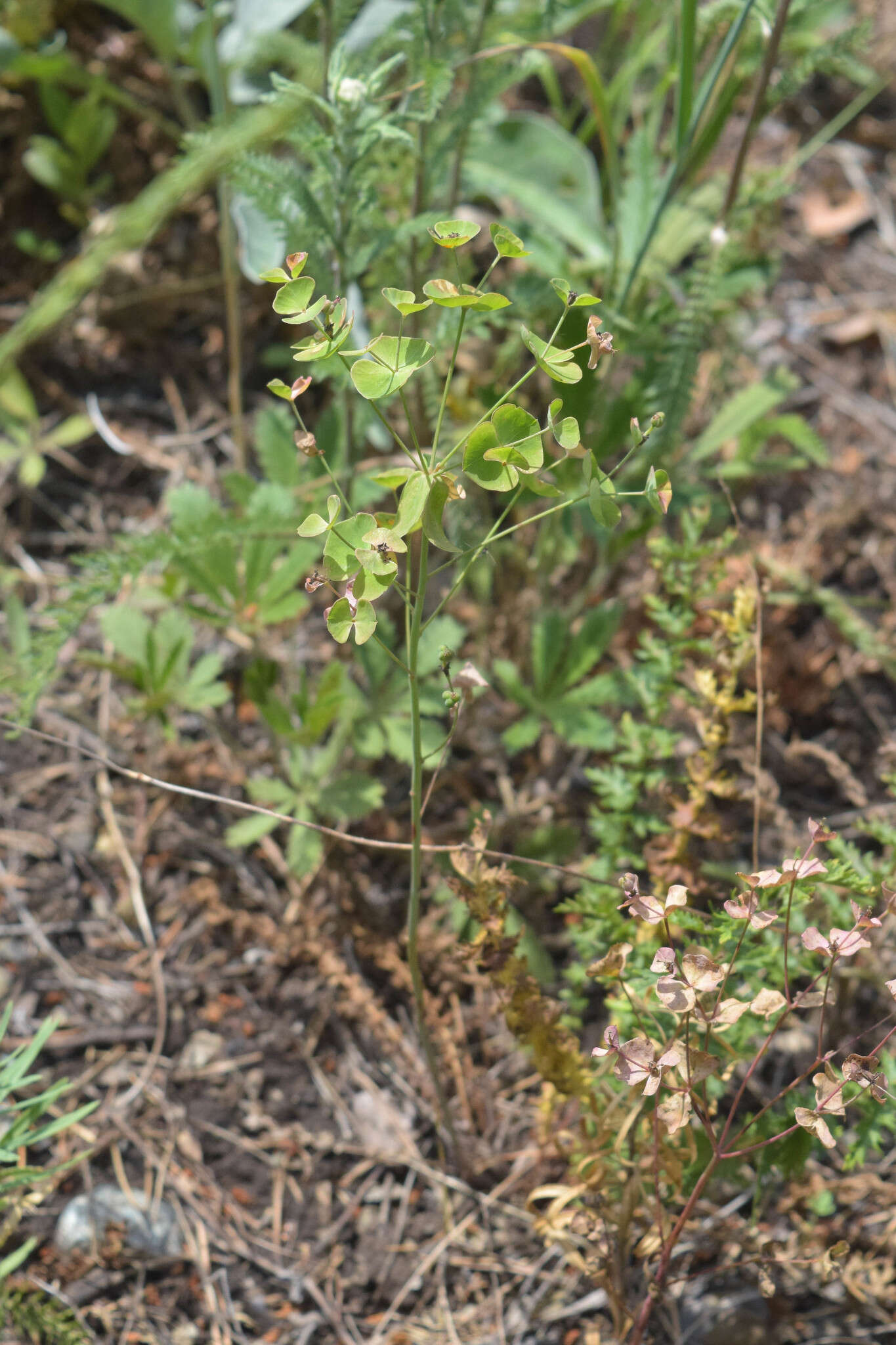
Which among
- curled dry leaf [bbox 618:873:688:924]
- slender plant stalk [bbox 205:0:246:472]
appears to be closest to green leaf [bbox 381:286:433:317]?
curled dry leaf [bbox 618:873:688:924]

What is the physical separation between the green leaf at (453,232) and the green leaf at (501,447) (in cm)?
15

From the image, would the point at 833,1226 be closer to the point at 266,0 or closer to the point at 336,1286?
the point at 336,1286

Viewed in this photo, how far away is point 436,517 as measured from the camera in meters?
0.99

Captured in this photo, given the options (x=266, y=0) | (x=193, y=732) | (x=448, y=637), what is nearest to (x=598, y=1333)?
(x=448, y=637)

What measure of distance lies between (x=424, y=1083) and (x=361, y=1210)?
0.69ft

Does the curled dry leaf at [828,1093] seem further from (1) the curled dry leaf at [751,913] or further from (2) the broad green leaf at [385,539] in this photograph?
(2) the broad green leaf at [385,539]

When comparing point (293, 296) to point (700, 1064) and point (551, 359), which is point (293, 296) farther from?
point (700, 1064)

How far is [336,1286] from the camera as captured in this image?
5.16ft

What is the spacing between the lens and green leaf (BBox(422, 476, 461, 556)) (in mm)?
969

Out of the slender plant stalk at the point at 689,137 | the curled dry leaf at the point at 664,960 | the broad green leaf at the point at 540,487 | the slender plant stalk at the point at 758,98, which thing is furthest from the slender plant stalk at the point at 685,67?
the curled dry leaf at the point at 664,960

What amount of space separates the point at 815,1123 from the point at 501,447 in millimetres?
724

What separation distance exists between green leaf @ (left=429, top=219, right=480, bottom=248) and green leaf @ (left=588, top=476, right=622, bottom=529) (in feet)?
0.81

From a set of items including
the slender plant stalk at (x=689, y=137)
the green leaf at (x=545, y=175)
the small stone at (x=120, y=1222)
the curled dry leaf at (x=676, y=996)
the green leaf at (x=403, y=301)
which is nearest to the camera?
the green leaf at (x=403, y=301)

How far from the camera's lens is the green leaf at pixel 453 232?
0.95m
